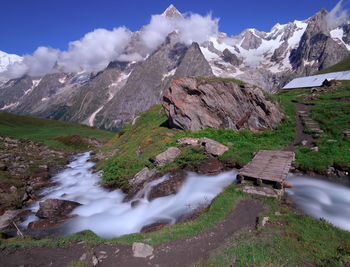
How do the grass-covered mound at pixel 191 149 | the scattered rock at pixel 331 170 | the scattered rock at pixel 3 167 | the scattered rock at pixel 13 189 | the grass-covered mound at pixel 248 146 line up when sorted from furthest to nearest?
the scattered rock at pixel 3 167
the scattered rock at pixel 13 189
the grass-covered mound at pixel 191 149
the grass-covered mound at pixel 248 146
the scattered rock at pixel 331 170

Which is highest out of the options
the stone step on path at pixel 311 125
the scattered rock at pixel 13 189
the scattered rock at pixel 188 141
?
the stone step on path at pixel 311 125

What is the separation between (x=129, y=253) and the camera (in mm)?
8641

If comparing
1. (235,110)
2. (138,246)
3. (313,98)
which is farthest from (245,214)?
(313,98)

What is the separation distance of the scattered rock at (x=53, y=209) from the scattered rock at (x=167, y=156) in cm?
969

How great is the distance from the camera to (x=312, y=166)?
16.2 m

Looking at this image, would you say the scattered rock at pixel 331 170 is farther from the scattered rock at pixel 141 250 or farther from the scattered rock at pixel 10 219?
the scattered rock at pixel 10 219

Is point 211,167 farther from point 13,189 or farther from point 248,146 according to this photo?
point 13,189

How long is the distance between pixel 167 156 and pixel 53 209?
11989mm

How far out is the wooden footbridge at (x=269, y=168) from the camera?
13381 millimetres

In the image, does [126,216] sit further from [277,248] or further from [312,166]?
[312,166]

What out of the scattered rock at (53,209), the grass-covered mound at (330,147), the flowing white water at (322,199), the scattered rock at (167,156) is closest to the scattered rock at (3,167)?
the scattered rock at (53,209)

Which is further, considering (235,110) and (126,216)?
(235,110)

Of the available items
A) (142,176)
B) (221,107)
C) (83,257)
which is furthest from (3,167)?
(221,107)

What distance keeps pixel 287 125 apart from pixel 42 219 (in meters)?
30.9
